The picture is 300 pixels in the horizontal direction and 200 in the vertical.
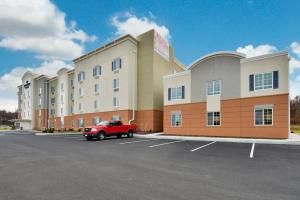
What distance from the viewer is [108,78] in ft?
114

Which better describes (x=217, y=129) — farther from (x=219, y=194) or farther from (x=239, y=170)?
(x=219, y=194)

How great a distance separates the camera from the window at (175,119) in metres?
26.1

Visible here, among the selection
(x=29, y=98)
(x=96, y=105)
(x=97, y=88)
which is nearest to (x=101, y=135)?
(x=96, y=105)

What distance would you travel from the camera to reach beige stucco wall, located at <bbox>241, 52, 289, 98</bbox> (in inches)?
749

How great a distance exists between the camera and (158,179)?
675 cm

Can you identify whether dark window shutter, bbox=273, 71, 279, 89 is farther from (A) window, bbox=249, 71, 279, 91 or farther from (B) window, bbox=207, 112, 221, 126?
(B) window, bbox=207, 112, 221, 126

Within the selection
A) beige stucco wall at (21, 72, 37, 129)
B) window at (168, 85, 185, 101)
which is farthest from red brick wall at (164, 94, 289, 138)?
beige stucco wall at (21, 72, 37, 129)

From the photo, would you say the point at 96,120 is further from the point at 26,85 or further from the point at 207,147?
the point at 26,85

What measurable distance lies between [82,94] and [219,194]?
1487 inches

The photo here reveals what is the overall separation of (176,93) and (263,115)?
33.0 feet

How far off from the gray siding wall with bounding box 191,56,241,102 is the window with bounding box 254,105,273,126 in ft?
7.80

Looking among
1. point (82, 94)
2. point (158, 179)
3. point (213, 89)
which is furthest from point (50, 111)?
point (158, 179)

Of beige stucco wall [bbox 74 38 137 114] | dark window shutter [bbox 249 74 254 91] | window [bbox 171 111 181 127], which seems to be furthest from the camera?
beige stucco wall [bbox 74 38 137 114]

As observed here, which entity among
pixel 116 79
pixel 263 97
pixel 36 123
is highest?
pixel 116 79
